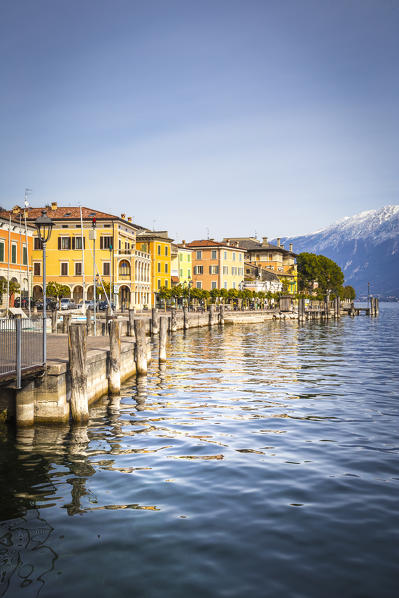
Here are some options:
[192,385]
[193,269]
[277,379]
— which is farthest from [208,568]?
[193,269]

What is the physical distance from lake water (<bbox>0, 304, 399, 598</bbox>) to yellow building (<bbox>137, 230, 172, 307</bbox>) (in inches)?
2831

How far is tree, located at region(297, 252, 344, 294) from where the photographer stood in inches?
5684

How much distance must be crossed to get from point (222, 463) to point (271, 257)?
12692 centimetres

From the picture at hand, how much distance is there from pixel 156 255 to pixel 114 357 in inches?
2871

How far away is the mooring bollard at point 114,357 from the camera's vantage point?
18.5 metres

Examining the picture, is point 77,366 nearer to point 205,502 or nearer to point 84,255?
point 205,502

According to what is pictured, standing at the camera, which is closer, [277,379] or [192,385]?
[192,385]

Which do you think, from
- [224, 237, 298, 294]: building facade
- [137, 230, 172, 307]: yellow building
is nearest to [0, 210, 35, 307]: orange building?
[137, 230, 172, 307]: yellow building

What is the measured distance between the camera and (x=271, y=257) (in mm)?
137000

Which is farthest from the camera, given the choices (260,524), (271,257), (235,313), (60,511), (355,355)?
(271,257)

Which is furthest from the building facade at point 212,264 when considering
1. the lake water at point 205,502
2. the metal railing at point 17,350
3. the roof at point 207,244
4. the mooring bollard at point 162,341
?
the metal railing at point 17,350

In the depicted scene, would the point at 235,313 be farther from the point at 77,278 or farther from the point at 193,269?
the point at 193,269

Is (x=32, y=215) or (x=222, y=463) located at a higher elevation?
(x=32, y=215)

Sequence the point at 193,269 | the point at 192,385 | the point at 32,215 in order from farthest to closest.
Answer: the point at 193,269, the point at 32,215, the point at 192,385
